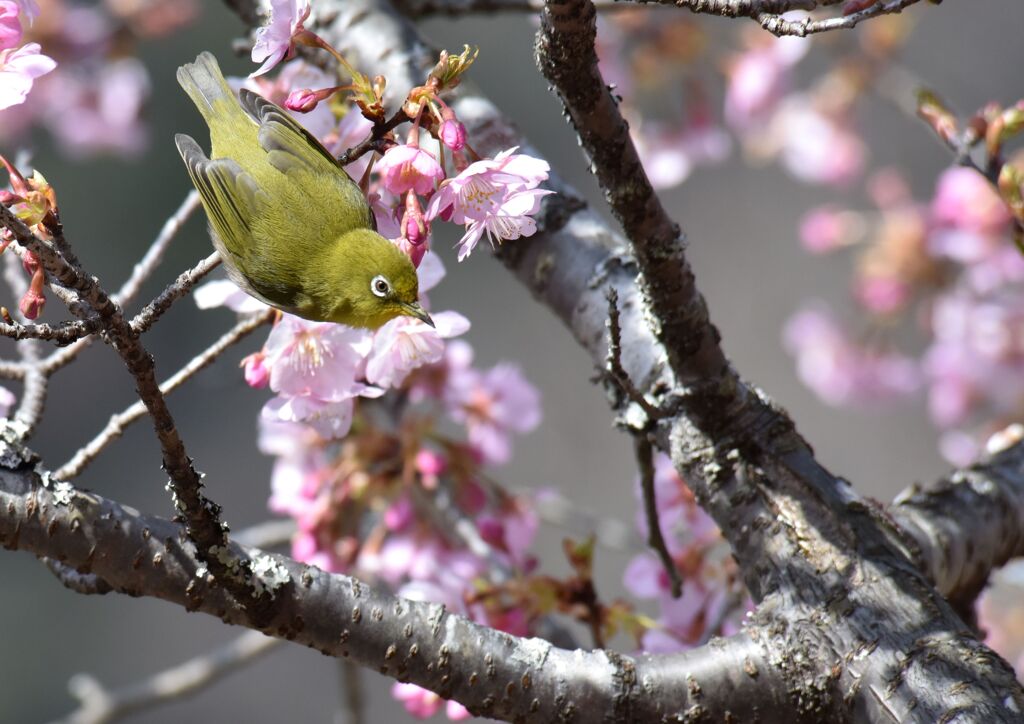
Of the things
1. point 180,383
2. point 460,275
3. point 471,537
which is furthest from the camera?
point 460,275

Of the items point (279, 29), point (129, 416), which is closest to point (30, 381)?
point (129, 416)

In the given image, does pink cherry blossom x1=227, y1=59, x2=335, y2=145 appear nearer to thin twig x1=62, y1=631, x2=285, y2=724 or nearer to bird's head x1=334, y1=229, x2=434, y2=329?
bird's head x1=334, y1=229, x2=434, y2=329

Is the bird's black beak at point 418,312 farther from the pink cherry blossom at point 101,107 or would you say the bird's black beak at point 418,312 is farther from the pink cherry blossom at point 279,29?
the pink cherry blossom at point 101,107

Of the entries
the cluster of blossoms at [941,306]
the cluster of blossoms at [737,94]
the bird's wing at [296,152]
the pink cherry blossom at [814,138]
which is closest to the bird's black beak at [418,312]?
the bird's wing at [296,152]

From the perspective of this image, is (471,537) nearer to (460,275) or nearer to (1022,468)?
(1022,468)

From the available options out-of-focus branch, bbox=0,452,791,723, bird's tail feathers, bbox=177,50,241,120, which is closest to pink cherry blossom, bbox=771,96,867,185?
bird's tail feathers, bbox=177,50,241,120

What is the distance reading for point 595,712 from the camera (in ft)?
3.36

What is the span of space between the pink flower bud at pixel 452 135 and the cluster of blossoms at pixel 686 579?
724mm

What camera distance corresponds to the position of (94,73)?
283cm

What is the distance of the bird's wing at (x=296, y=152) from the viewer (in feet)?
4.19

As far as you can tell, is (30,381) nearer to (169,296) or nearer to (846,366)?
(169,296)

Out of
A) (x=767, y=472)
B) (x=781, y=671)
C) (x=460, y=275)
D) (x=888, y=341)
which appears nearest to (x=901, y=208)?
(x=888, y=341)

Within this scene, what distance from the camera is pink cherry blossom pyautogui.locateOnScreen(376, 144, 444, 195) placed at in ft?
3.35

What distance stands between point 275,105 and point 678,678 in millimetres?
771
